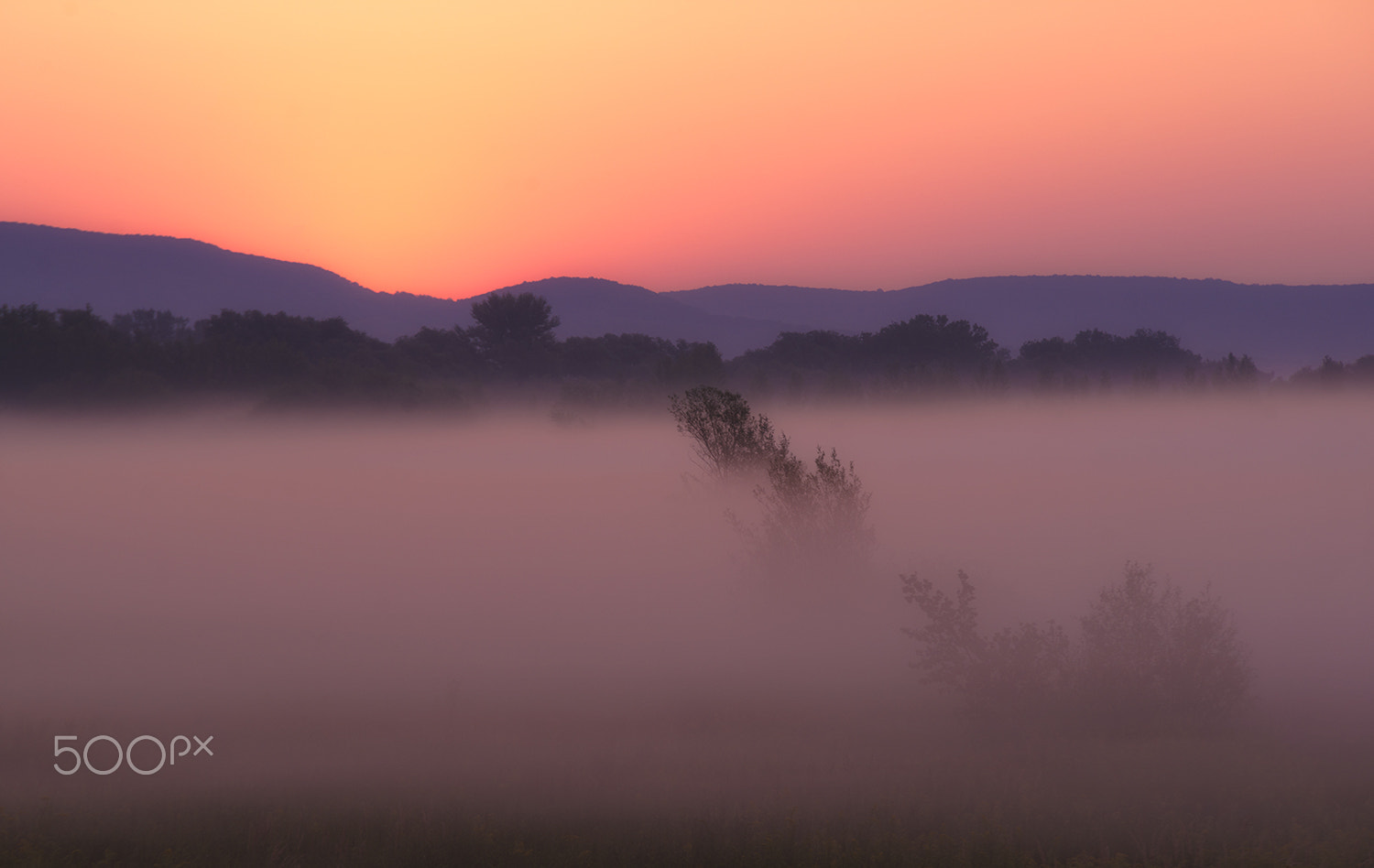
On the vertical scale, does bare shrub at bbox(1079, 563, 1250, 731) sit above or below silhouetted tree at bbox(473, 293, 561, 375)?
below

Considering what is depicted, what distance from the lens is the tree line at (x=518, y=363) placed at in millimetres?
89375

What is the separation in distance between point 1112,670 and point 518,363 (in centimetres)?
11248

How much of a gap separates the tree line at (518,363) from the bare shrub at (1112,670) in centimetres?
8205

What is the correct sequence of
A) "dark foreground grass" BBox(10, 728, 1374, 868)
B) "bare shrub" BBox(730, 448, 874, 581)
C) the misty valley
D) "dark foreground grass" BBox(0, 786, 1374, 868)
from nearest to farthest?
1. "dark foreground grass" BBox(0, 786, 1374, 868)
2. "dark foreground grass" BBox(10, 728, 1374, 868)
3. the misty valley
4. "bare shrub" BBox(730, 448, 874, 581)

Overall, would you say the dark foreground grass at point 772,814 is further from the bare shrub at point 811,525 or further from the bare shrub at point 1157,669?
the bare shrub at point 811,525

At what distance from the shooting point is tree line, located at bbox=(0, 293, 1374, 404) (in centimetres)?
8938

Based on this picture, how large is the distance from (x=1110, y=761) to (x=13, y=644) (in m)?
26.5

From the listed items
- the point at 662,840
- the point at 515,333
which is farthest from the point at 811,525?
the point at 515,333

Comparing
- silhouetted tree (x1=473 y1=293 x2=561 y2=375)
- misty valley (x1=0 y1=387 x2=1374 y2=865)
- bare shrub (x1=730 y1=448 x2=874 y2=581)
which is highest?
silhouetted tree (x1=473 y1=293 x2=561 y2=375)

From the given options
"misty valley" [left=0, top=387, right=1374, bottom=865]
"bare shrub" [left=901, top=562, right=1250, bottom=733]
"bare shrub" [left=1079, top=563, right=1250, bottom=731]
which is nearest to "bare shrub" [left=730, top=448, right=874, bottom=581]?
"misty valley" [left=0, top=387, right=1374, bottom=865]

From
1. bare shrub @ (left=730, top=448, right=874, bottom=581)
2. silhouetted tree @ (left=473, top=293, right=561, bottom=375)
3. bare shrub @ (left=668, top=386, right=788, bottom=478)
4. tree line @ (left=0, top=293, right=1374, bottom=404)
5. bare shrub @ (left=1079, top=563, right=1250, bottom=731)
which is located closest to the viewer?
bare shrub @ (left=1079, top=563, right=1250, bottom=731)

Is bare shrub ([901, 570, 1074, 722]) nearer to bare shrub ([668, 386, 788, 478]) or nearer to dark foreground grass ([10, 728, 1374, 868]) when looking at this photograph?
dark foreground grass ([10, 728, 1374, 868])

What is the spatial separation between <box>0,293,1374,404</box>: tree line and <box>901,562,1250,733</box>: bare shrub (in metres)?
82.0

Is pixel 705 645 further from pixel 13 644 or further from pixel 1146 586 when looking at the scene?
pixel 13 644
